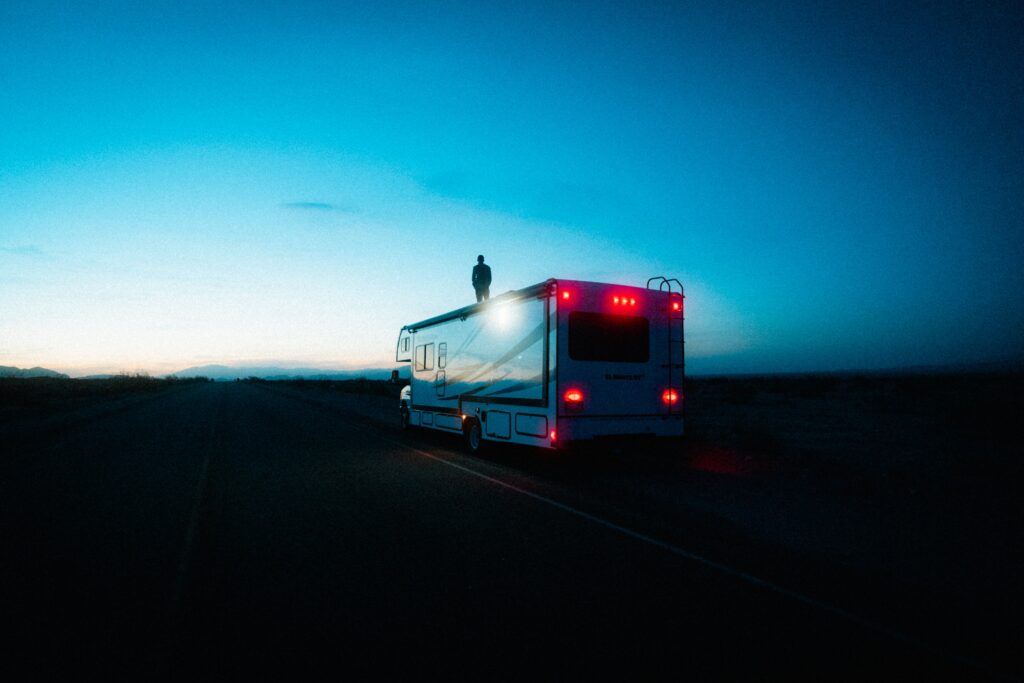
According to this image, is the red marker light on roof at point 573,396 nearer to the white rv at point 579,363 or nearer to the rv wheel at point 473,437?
the white rv at point 579,363

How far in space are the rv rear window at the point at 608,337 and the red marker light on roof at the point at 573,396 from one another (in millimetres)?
545

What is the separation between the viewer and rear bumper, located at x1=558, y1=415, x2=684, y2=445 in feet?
33.0

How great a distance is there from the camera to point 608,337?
1053cm

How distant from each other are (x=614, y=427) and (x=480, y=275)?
7.02 meters

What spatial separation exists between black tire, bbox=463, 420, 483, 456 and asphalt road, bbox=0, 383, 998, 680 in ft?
12.1

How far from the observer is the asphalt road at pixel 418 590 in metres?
3.58

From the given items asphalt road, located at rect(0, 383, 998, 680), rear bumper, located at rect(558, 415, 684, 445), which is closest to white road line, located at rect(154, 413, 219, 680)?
asphalt road, located at rect(0, 383, 998, 680)

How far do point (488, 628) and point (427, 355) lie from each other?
41.2 feet

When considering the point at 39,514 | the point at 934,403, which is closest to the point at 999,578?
the point at 39,514

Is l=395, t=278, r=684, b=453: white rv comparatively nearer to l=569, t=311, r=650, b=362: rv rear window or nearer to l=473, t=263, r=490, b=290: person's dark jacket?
l=569, t=311, r=650, b=362: rv rear window

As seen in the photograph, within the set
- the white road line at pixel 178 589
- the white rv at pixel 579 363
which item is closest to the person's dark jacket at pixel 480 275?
the white rv at pixel 579 363

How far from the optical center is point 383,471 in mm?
10836

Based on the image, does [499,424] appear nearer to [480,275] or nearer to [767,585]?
[480,275]

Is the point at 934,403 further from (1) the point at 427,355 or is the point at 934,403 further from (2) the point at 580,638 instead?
(2) the point at 580,638
